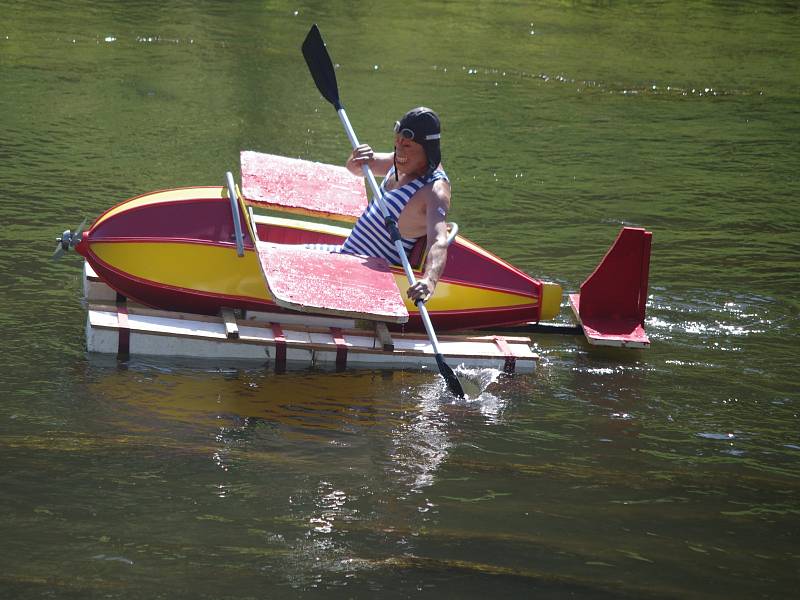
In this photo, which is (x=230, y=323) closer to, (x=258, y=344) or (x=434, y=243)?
(x=258, y=344)

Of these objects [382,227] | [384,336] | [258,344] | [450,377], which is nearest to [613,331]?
[450,377]

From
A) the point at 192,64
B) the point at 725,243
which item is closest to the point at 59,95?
the point at 192,64

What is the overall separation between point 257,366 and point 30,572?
262 centimetres

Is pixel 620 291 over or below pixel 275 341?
over

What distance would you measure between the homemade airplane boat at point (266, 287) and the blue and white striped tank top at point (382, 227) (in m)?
0.17

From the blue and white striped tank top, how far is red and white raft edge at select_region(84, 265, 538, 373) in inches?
18.5

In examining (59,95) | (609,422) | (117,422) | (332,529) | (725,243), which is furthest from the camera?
(59,95)

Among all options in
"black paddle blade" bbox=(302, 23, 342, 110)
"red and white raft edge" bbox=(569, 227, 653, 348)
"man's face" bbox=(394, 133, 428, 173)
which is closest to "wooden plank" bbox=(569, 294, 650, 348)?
"red and white raft edge" bbox=(569, 227, 653, 348)

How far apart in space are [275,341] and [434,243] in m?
1.13

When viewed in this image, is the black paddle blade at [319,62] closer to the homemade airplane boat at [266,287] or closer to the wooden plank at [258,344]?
the homemade airplane boat at [266,287]

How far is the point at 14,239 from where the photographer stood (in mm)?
9594

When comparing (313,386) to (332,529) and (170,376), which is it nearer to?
(170,376)

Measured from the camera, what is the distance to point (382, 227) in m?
7.61

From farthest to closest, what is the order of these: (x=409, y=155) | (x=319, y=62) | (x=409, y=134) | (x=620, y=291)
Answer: (x=319, y=62)
(x=620, y=291)
(x=409, y=155)
(x=409, y=134)
